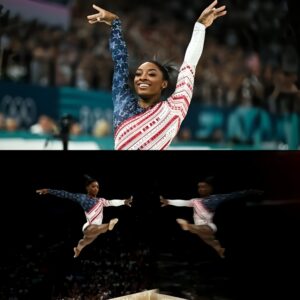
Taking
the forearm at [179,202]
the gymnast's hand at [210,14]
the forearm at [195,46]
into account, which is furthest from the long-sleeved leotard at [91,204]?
the gymnast's hand at [210,14]

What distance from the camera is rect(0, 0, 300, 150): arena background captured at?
3111mm

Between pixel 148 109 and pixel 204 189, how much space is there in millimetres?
648

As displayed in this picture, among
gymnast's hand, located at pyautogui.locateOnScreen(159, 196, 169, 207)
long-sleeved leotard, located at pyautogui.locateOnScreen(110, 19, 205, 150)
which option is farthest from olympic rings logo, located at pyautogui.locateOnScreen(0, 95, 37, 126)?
gymnast's hand, located at pyautogui.locateOnScreen(159, 196, 169, 207)

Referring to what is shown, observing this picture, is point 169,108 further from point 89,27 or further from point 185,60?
point 89,27

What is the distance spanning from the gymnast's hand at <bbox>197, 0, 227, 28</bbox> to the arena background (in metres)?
0.04

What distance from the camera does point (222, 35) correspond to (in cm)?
386

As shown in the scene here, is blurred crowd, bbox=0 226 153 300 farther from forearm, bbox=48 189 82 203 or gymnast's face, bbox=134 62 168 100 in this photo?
gymnast's face, bbox=134 62 168 100

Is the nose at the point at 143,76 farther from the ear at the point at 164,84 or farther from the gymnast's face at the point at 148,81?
the ear at the point at 164,84

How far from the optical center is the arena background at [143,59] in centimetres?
311

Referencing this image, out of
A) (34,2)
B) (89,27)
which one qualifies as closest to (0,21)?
(34,2)

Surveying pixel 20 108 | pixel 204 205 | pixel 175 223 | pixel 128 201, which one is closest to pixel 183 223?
pixel 175 223

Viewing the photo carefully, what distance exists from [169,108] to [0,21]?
1.21 m

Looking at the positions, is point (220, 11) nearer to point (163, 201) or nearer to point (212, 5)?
point (212, 5)

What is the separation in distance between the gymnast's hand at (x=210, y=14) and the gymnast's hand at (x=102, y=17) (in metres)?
0.59
